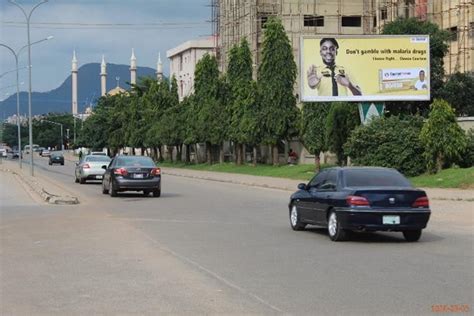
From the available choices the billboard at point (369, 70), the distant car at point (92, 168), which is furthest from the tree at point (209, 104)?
the distant car at point (92, 168)

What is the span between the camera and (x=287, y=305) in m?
9.02

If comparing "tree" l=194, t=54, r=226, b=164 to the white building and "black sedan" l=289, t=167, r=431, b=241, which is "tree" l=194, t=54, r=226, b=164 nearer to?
the white building

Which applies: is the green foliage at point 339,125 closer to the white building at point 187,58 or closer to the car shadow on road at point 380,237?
the car shadow on road at point 380,237

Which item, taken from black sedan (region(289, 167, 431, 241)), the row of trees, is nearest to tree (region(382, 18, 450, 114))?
the row of trees

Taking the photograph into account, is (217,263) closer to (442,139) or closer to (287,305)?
(287,305)

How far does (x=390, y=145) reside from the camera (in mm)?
39031

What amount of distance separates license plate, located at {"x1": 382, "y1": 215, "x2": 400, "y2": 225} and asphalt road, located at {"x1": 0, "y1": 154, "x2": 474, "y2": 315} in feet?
1.44

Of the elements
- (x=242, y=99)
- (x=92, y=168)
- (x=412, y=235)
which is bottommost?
(x=412, y=235)

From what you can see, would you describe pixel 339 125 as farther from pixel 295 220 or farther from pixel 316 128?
pixel 295 220

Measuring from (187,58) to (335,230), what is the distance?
4021 inches

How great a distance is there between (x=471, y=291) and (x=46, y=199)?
19.8 meters

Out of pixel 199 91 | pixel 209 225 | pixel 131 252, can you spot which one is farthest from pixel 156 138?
pixel 131 252

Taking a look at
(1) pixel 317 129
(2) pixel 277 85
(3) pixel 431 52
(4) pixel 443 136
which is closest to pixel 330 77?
(1) pixel 317 129

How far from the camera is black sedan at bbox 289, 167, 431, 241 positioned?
15.0m
